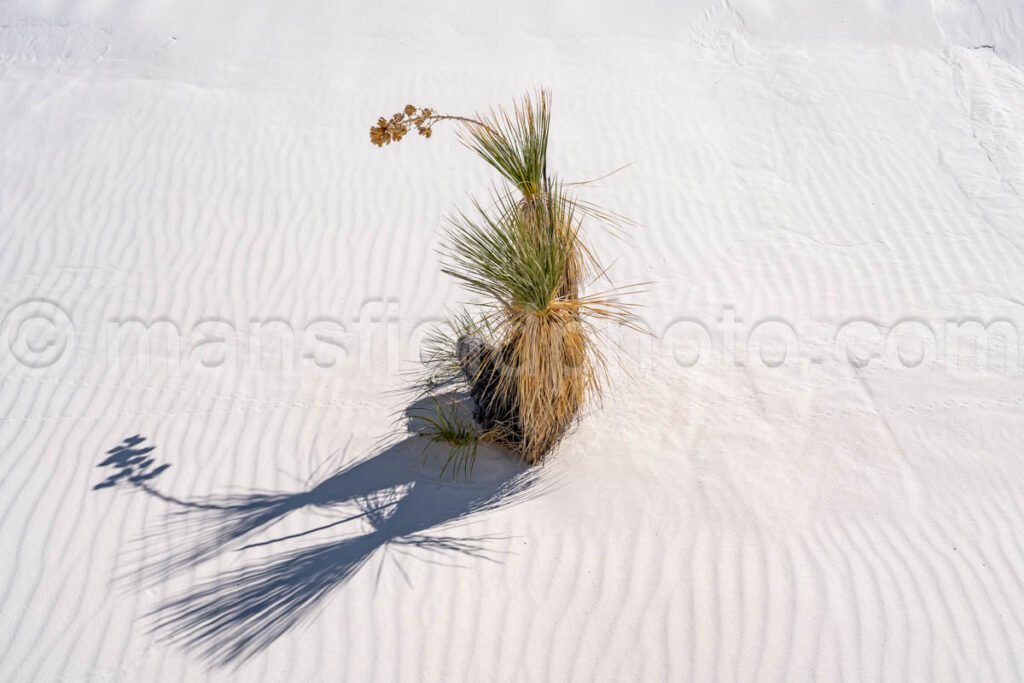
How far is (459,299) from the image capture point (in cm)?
610

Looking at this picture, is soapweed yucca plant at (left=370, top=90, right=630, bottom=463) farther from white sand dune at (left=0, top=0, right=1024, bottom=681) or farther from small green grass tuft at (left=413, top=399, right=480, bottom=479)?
white sand dune at (left=0, top=0, right=1024, bottom=681)

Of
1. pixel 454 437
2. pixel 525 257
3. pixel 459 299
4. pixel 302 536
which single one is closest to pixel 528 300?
pixel 525 257

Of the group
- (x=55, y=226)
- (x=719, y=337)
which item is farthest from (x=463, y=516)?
(x=55, y=226)

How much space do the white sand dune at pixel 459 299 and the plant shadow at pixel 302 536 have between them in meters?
0.02

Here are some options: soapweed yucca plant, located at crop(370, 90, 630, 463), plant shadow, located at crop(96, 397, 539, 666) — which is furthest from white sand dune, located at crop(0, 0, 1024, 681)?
soapweed yucca plant, located at crop(370, 90, 630, 463)

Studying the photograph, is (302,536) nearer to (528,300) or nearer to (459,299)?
(528,300)

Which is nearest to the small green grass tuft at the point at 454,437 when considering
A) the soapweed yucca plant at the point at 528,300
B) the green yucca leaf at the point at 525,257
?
the soapweed yucca plant at the point at 528,300

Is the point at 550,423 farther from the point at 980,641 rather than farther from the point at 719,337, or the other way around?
the point at 980,641

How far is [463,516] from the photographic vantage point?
4.31 metres

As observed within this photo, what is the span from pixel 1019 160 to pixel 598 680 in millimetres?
6256

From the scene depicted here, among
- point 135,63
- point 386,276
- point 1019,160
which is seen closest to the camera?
point 386,276

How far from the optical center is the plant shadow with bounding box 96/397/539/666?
3818 mm

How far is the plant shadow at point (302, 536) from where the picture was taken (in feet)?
12.5

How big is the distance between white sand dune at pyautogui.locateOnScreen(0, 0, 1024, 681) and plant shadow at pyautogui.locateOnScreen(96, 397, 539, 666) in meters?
0.02
